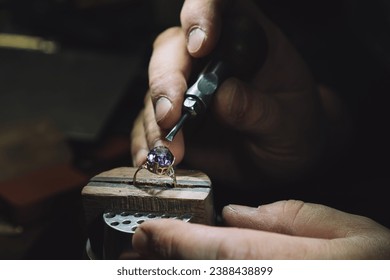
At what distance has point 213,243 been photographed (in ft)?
2.65

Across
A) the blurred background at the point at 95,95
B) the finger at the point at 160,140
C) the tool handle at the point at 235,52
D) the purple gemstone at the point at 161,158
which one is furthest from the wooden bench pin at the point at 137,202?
the blurred background at the point at 95,95

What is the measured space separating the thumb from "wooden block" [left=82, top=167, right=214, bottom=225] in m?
0.34

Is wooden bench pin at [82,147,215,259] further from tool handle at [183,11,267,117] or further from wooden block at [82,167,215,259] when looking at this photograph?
tool handle at [183,11,267,117]

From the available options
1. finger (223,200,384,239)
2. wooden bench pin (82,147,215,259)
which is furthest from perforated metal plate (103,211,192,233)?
finger (223,200,384,239)

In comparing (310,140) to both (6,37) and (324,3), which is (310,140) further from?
(6,37)

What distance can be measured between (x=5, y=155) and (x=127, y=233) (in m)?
0.81

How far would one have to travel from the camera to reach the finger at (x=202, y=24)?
1199 mm

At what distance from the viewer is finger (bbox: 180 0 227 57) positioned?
120 cm

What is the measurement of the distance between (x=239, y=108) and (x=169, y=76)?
0.65ft

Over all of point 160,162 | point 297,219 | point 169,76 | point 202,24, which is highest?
point 202,24

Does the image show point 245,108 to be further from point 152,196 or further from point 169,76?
point 152,196

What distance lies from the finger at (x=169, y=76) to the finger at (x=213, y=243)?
325 millimetres

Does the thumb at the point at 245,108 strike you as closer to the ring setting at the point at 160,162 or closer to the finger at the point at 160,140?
the finger at the point at 160,140

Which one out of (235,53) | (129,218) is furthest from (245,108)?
(129,218)
